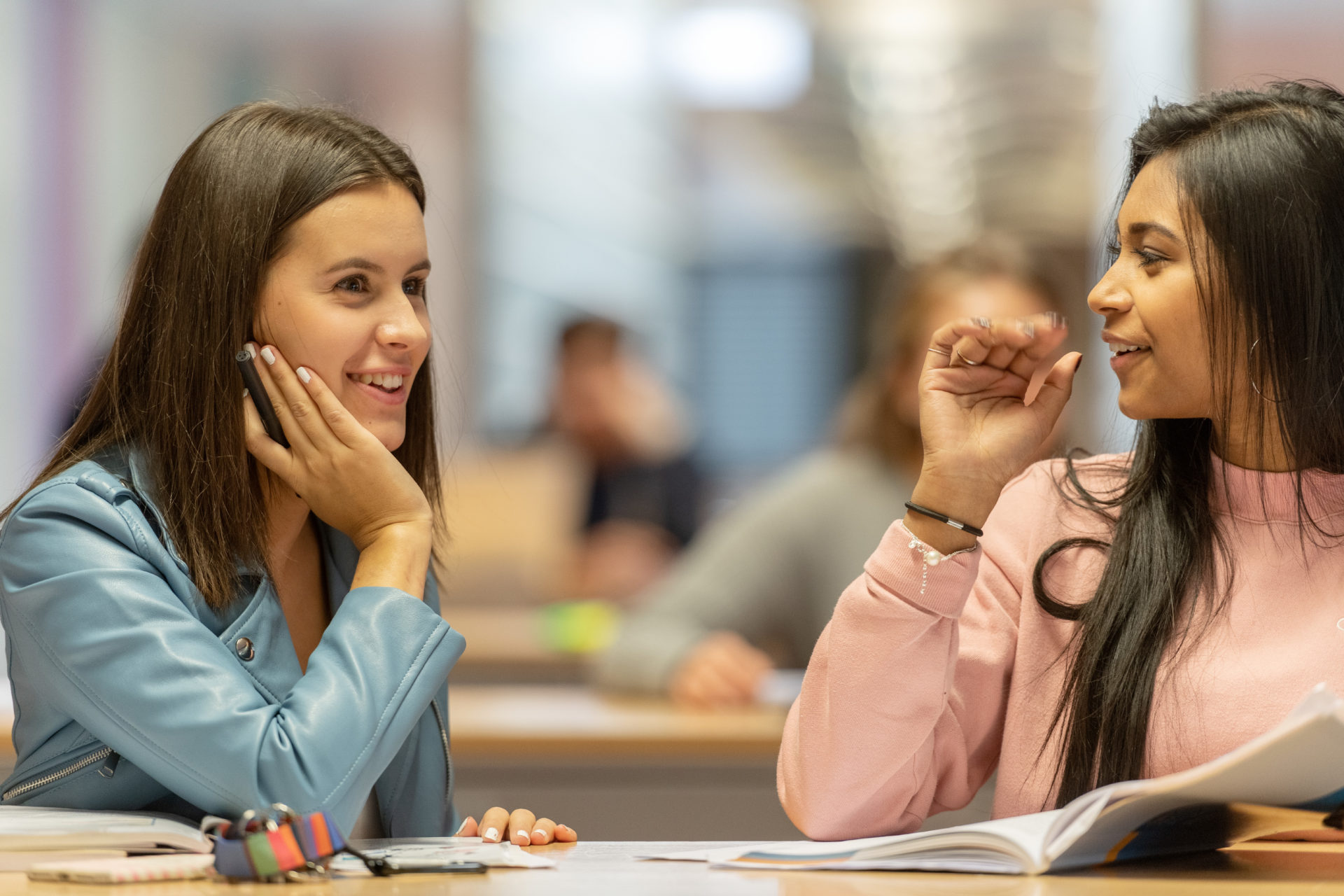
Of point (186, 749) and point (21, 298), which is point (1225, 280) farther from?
point (21, 298)

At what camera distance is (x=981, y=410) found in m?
1.31

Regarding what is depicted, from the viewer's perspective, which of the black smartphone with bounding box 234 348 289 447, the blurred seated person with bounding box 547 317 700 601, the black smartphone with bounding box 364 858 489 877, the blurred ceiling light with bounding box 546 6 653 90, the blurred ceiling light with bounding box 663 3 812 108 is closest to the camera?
the black smartphone with bounding box 364 858 489 877

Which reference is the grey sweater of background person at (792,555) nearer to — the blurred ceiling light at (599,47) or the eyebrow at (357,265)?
the eyebrow at (357,265)

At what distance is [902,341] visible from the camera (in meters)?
2.73

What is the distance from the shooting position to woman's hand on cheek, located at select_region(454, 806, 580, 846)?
48.7 inches

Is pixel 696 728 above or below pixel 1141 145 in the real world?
below

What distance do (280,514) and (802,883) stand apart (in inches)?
25.5

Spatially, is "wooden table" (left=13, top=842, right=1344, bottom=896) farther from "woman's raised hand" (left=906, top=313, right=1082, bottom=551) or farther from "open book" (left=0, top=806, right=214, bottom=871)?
"woman's raised hand" (left=906, top=313, right=1082, bottom=551)

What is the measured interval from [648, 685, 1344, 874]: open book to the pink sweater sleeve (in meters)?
0.11

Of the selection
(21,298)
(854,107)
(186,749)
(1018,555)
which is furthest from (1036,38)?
(186,749)

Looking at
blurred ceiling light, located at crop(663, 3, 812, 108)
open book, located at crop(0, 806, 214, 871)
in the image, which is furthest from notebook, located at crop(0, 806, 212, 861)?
blurred ceiling light, located at crop(663, 3, 812, 108)

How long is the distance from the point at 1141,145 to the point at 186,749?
3.28 ft

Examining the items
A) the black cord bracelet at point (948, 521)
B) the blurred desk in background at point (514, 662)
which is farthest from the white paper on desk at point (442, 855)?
the blurred desk in background at point (514, 662)

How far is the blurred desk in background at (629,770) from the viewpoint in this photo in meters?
2.17
